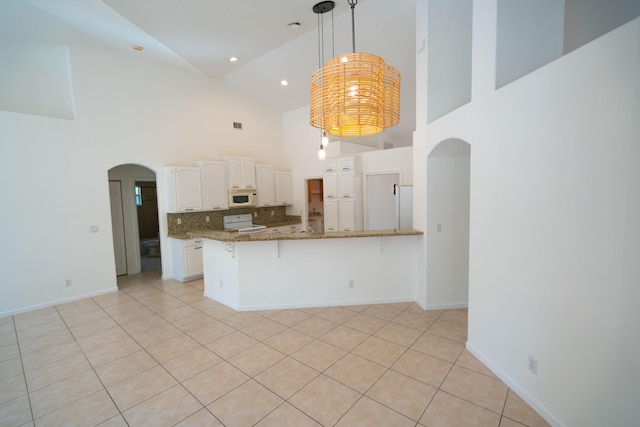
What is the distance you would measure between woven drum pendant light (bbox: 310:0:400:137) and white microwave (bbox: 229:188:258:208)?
12.8ft

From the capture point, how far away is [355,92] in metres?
2.65

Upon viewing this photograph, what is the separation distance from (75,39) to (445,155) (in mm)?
5679

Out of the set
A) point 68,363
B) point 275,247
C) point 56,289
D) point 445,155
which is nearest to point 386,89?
point 445,155

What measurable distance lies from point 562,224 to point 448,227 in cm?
197

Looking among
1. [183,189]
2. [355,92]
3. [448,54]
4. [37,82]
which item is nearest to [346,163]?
[448,54]

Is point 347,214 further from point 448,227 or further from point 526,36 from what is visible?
point 526,36

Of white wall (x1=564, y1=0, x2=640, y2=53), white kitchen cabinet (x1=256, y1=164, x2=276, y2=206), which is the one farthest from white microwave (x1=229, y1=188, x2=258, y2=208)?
white wall (x1=564, y1=0, x2=640, y2=53)

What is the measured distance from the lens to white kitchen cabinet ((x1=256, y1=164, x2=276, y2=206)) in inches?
276

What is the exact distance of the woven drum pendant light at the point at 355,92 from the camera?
8.64 feet

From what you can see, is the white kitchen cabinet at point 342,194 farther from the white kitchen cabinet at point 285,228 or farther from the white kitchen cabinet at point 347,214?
the white kitchen cabinet at point 285,228

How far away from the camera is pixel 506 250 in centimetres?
236

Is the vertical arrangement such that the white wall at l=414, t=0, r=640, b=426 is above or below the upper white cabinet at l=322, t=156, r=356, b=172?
below

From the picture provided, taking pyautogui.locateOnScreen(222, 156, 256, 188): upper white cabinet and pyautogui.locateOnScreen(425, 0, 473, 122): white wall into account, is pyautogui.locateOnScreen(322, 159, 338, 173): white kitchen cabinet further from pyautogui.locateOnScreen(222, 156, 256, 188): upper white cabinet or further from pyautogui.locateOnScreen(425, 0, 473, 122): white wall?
pyautogui.locateOnScreen(425, 0, 473, 122): white wall

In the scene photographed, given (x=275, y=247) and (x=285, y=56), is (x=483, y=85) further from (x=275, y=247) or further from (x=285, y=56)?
(x=285, y=56)
